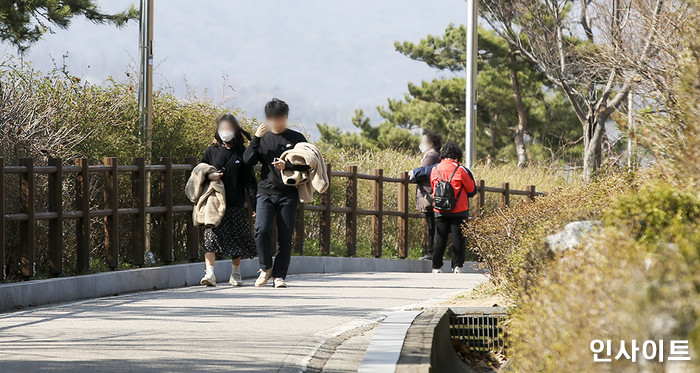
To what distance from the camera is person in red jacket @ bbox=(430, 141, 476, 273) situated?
15.5m

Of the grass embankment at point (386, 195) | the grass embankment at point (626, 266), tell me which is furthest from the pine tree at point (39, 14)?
the grass embankment at point (626, 266)

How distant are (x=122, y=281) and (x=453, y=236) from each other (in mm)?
5619

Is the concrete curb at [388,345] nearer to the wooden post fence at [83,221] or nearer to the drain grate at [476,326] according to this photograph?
the drain grate at [476,326]

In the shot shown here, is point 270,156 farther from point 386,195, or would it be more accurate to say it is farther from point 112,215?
point 386,195

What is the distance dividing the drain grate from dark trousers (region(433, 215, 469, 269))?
6696 millimetres

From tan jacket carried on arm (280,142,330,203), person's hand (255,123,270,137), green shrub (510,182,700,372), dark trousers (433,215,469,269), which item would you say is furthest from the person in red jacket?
green shrub (510,182,700,372)

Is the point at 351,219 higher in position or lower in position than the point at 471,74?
lower

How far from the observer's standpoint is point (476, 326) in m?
8.92

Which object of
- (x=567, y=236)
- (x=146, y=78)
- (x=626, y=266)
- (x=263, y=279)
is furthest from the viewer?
(x=146, y=78)

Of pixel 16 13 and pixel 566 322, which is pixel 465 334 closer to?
pixel 566 322

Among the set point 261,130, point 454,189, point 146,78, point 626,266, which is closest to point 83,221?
point 261,130

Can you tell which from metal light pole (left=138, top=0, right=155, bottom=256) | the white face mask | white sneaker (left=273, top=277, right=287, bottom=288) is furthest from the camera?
metal light pole (left=138, top=0, right=155, bottom=256)

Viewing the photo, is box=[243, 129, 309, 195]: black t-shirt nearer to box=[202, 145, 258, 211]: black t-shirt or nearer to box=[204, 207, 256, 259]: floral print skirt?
box=[202, 145, 258, 211]: black t-shirt

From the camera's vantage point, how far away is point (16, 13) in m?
23.3
